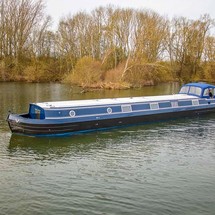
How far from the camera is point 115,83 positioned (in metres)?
51.5

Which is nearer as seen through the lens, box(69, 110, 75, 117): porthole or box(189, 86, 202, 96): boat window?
box(69, 110, 75, 117): porthole

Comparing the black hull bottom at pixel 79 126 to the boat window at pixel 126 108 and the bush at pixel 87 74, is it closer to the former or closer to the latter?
the boat window at pixel 126 108

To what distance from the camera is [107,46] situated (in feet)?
209

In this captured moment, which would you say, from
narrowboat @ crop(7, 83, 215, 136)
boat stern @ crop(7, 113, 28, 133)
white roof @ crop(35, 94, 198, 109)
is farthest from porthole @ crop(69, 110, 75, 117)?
boat stern @ crop(7, 113, 28, 133)

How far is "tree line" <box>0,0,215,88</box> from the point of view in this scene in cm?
5747

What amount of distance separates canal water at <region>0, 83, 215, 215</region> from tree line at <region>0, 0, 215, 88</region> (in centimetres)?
3393

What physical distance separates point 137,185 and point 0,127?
504 inches

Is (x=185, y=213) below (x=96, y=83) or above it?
below

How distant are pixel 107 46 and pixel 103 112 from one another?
42526 millimetres

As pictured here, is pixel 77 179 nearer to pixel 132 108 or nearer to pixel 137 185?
pixel 137 185

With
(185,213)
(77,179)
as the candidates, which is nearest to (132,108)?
(77,179)

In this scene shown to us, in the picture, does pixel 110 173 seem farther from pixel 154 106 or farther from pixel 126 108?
pixel 154 106

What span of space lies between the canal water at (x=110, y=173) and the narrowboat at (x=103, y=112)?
787mm

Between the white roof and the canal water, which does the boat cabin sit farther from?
the canal water
